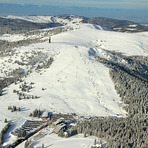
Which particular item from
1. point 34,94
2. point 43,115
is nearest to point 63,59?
point 34,94

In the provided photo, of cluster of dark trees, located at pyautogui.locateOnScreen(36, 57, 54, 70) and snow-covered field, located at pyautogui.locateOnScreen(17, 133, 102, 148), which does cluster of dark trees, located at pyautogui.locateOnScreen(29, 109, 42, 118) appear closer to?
snow-covered field, located at pyautogui.locateOnScreen(17, 133, 102, 148)

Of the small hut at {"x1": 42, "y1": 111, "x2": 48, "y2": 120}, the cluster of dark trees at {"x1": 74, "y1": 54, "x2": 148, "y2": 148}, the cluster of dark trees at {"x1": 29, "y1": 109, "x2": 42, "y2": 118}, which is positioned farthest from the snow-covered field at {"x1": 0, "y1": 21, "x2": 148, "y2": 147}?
the small hut at {"x1": 42, "y1": 111, "x2": 48, "y2": 120}

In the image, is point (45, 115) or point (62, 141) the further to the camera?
point (45, 115)

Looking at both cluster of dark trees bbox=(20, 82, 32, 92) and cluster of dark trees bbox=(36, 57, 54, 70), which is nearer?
cluster of dark trees bbox=(20, 82, 32, 92)

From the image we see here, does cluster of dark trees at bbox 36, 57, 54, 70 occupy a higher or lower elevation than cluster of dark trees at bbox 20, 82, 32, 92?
higher

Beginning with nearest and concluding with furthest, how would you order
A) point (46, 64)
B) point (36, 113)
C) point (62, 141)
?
point (62, 141)
point (36, 113)
point (46, 64)

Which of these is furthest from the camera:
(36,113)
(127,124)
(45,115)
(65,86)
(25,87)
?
(65,86)

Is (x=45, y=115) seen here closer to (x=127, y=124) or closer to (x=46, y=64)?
(x=127, y=124)

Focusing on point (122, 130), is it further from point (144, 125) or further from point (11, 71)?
point (11, 71)

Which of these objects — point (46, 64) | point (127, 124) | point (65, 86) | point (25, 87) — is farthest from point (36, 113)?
point (46, 64)

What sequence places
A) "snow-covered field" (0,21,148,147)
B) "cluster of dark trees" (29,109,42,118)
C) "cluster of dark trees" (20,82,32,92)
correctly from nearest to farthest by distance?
"cluster of dark trees" (29,109,42,118), "snow-covered field" (0,21,148,147), "cluster of dark trees" (20,82,32,92)

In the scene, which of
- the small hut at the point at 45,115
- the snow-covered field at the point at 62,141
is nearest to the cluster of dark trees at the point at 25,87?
the small hut at the point at 45,115

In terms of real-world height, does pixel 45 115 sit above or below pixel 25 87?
below
